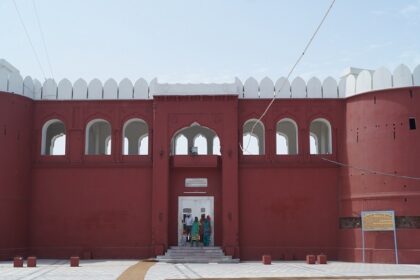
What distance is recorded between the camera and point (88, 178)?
77.5ft

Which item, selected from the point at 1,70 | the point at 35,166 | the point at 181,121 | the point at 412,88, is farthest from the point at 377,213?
the point at 1,70

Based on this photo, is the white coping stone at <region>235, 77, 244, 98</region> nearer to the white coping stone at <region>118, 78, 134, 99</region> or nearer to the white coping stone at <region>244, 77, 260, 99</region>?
the white coping stone at <region>244, 77, 260, 99</region>

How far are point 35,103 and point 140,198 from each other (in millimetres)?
6134

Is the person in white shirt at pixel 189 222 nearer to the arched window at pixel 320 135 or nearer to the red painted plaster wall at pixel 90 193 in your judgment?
the red painted plaster wall at pixel 90 193

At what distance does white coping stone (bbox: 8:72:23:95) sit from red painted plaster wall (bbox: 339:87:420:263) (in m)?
13.8

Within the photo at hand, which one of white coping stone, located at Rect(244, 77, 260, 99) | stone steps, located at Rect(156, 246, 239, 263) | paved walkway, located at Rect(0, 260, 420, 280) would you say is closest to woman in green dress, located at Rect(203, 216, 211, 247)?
stone steps, located at Rect(156, 246, 239, 263)

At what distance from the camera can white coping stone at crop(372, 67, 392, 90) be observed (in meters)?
22.1

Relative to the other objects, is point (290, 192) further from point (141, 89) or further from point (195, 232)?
point (141, 89)

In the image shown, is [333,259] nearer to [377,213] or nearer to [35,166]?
[377,213]

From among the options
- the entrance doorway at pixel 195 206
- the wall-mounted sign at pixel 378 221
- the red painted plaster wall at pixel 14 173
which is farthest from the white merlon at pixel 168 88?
the wall-mounted sign at pixel 378 221

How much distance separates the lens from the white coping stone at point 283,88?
2392 centimetres

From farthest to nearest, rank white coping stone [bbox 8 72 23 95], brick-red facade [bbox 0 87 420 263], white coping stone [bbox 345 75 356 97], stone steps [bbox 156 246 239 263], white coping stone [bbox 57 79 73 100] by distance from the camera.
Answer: white coping stone [bbox 57 79 73 100], white coping stone [bbox 8 72 23 95], white coping stone [bbox 345 75 356 97], brick-red facade [bbox 0 87 420 263], stone steps [bbox 156 246 239 263]

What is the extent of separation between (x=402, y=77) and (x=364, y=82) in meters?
1.50

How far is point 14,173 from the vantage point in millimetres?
22750
